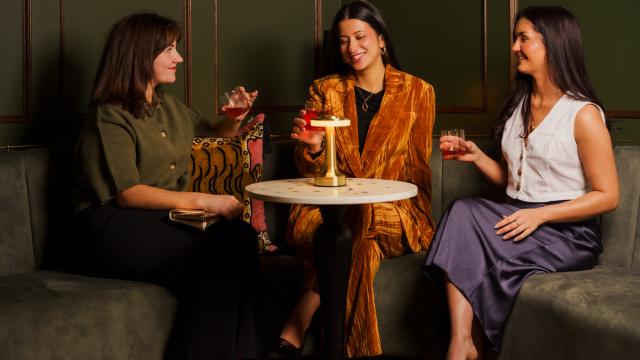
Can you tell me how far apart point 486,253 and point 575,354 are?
0.44 meters

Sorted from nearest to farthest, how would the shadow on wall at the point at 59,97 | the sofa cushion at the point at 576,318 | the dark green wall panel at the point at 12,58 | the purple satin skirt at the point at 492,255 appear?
the sofa cushion at the point at 576,318
the purple satin skirt at the point at 492,255
the dark green wall panel at the point at 12,58
the shadow on wall at the point at 59,97

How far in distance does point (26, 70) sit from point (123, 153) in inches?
32.8

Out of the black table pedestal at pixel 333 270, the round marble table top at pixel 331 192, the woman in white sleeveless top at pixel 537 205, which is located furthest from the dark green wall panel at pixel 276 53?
the black table pedestal at pixel 333 270

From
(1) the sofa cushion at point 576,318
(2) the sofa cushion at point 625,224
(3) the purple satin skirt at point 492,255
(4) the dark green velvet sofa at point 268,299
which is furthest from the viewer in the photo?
(2) the sofa cushion at point 625,224

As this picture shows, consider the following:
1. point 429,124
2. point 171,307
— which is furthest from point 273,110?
point 171,307

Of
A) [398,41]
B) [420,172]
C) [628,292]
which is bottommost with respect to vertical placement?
[628,292]

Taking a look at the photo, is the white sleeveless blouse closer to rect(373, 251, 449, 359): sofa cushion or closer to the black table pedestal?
rect(373, 251, 449, 359): sofa cushion

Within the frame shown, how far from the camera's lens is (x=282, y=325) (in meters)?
3.03

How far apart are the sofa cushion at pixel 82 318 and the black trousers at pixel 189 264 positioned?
6cm

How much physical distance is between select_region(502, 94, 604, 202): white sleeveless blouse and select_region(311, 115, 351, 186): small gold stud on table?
645 mm

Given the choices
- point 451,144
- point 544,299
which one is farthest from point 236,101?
point 544,299

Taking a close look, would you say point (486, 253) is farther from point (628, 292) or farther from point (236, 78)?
point (236, 78)

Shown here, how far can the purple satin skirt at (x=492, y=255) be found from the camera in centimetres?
260

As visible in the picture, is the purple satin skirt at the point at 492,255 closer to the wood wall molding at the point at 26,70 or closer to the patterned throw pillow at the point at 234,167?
the patterned throw pillow at the point at 234,167
